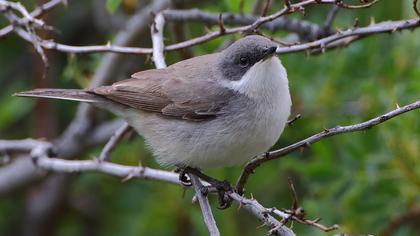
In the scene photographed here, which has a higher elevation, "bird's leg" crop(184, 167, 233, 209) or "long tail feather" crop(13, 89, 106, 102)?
"long tail feather" crop(13, 89, 106, 102)

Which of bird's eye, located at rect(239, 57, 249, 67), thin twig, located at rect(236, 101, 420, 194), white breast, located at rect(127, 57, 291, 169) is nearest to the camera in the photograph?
thin twig, located at rect(236, 101, 420, 194)

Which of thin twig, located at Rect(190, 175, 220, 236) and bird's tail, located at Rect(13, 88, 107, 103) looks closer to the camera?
thin twig, located at Rect(190, 175, 220, 236)

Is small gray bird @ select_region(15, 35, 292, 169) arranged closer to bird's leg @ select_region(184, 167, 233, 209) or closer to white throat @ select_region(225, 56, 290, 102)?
white throat @ select_region(225, 56, 290, 102)

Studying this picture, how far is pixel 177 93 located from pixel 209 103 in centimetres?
24

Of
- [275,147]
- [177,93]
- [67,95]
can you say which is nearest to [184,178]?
[177,93]

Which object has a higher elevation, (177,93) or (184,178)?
(177,93)

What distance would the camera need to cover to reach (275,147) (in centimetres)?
570

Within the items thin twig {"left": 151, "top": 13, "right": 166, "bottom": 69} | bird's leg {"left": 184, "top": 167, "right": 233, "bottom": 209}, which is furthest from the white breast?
thin twig {"left": 151, "top": 13, "right": 166, "bottom": 69}

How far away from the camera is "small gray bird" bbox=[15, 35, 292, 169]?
150 inches

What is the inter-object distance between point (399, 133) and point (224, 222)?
1.36 m

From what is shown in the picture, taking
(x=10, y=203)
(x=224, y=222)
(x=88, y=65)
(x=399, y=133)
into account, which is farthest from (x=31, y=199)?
(x=399, y=133)

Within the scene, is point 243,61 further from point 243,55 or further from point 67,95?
point 67,95

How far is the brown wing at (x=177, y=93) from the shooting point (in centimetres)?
407

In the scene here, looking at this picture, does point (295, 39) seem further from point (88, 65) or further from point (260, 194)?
point (88, 65)
